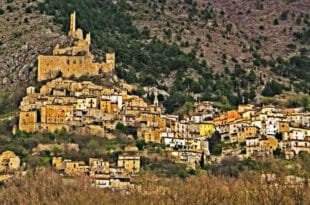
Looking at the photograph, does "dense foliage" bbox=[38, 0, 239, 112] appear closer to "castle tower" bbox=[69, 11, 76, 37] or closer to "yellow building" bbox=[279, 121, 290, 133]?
"castle tower" bbox=[69, 11, 76, 37]

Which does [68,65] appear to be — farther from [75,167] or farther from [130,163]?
[75,167]

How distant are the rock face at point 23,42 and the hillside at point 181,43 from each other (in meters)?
0.07

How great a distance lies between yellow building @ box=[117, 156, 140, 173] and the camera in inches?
3001

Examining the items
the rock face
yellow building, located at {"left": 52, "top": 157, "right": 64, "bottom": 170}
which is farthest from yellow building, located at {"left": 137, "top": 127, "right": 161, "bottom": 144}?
the rock face

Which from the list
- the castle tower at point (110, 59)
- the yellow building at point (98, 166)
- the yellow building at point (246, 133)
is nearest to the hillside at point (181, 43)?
the castle tower at point (110, 59)

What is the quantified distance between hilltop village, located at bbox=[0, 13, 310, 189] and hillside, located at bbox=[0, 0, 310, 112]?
3874 mm

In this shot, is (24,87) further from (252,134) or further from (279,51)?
(279,51)

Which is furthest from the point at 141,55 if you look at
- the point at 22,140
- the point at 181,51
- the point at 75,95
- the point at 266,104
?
the point at 22,140

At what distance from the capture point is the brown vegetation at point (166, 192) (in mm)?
56094

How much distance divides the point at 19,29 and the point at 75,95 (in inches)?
597

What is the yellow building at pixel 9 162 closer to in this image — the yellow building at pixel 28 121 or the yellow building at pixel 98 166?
the yellow building at pixel 98 166

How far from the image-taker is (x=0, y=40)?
101 meters

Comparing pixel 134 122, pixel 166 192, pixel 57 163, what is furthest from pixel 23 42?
pixel 166 192

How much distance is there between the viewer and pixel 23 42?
322 ft
